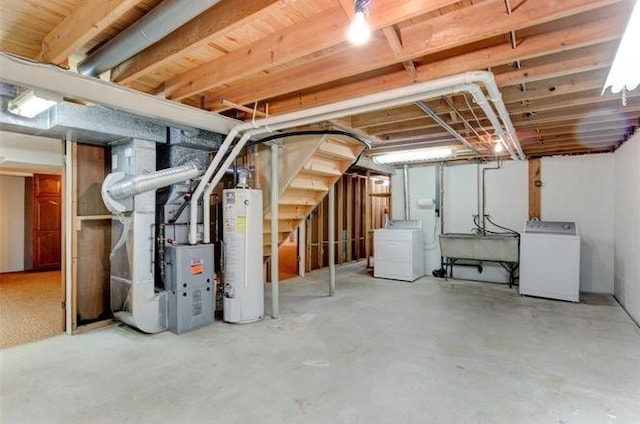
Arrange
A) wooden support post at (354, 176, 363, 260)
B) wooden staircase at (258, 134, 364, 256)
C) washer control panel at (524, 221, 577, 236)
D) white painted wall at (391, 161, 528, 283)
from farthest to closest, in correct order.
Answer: wooden support post at (354, 176, 363, 260) → white painted wall at (391, 161, 528, 283) → washer control panel at (524, 221, 577, 236) → wooden staircase at (258, 134, 364, 256)

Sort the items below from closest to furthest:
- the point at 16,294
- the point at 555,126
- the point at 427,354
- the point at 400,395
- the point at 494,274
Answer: the point at 400,395 < the point at 427,354 < the point at 555,126 < the point at 16,294 < the point at 494,274

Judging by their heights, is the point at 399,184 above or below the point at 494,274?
above

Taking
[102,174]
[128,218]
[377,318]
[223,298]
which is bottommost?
[377,318]

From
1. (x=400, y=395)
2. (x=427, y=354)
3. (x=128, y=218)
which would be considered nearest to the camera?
(x=400, y=395)

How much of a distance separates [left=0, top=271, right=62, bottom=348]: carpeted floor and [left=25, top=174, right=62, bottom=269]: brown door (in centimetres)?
61

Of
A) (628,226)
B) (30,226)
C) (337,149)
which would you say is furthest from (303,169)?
(30,226)

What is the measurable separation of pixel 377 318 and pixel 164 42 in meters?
3.17

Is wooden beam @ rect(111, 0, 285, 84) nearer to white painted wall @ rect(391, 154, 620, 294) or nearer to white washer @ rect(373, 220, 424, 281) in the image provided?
white washer @ rect(373, 220, 424, 281)

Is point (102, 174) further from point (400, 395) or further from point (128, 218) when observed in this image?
point (400, 395)

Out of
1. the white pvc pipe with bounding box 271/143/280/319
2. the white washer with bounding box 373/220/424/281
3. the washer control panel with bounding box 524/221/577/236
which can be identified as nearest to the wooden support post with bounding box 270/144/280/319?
the white pvc pipe with bounding box 271/143/280/319

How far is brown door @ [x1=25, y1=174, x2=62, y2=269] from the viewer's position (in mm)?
6629

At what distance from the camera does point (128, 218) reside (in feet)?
10.4

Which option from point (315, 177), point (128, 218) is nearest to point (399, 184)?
point (315, 177)

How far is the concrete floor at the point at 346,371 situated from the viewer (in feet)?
6.42
